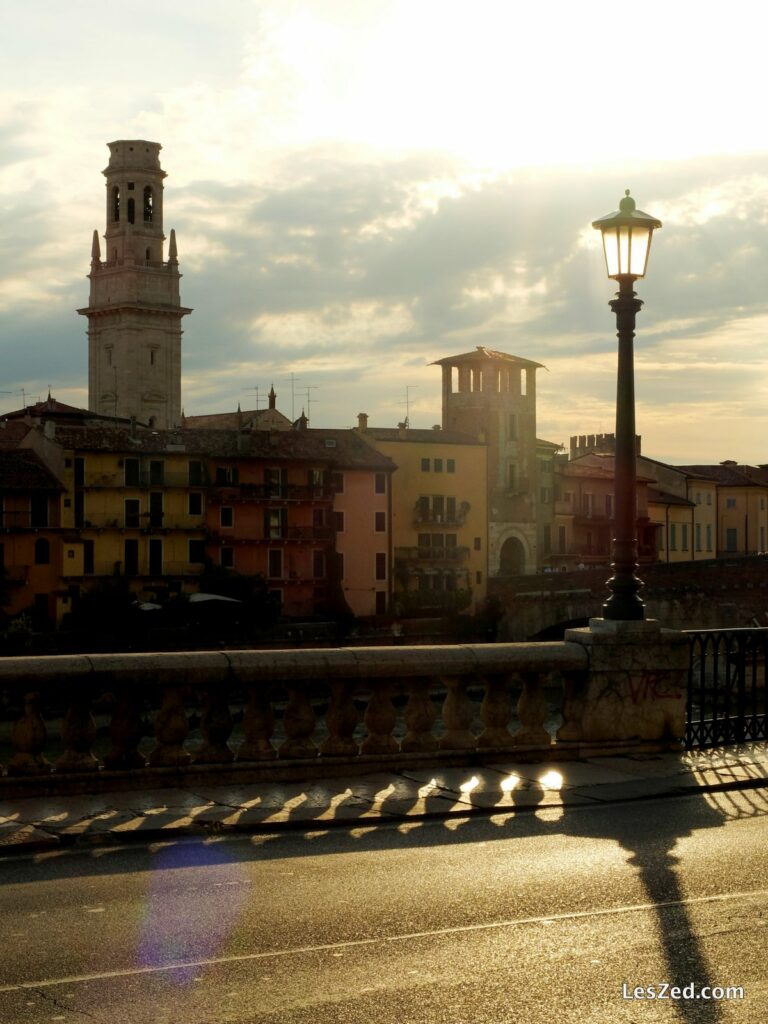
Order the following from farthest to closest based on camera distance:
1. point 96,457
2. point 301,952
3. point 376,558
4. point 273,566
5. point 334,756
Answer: point 376,558
point 273,566
point 96,457
point 334,756
point 301,952

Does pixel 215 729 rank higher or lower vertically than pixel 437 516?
lower

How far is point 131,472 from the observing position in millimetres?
74562

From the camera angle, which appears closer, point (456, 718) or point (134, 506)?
point (456, 718)

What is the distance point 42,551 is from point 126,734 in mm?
61953

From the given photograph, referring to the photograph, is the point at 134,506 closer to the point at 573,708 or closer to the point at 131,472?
the point at 131,472

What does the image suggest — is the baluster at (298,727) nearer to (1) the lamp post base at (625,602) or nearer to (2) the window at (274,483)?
(1) the lamp post base at (625,602)

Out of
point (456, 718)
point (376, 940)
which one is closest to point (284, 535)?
point (456, 718)

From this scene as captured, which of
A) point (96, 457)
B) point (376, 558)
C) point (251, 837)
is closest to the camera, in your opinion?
point (251, 837)

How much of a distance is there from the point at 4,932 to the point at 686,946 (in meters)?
3.34

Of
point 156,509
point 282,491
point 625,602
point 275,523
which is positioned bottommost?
point 625,602

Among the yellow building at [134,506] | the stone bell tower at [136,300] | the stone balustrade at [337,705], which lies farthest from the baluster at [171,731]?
the stone bell tower at [136,300]

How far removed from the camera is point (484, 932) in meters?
7.32

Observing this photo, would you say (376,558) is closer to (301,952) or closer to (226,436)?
(226,436)

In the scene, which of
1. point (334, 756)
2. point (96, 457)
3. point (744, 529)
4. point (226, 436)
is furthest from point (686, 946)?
point (744, 529)
